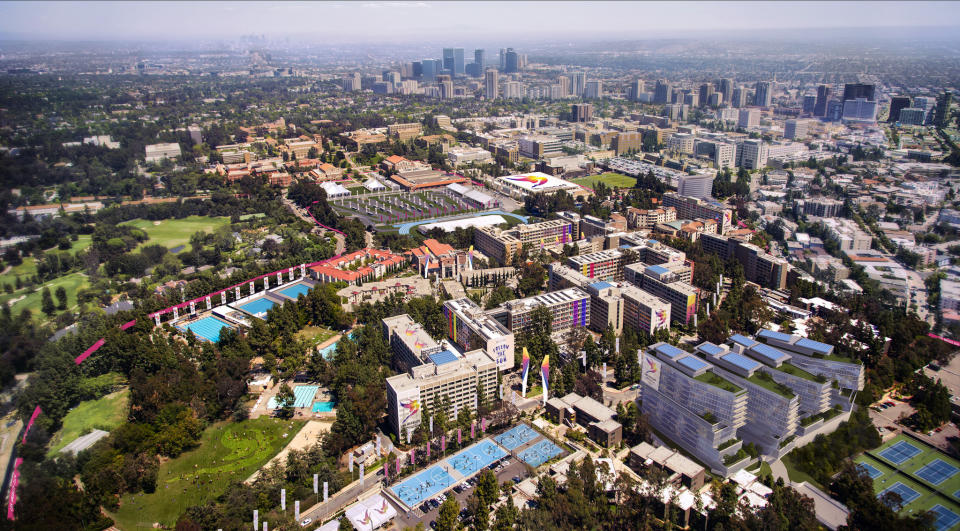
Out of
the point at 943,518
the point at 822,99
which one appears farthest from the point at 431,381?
the point at 822,99

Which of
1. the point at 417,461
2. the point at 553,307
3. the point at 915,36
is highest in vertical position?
the point at 915,36

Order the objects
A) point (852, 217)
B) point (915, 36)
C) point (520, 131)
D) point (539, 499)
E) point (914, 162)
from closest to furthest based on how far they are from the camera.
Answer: point (539, 499) → point (852, 217) → point (914, 162) → point (520, 131) → point (915, 36)

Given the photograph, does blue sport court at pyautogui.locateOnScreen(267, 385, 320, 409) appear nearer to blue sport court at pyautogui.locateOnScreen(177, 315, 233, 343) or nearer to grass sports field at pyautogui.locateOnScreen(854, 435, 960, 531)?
blue sport court at pyautogui.locateOnScreen(177, 315, 233, 343)

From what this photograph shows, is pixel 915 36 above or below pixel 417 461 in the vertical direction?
above

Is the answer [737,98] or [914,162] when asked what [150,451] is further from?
[737,98]

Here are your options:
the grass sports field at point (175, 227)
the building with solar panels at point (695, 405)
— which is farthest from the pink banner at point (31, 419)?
the building with solar panels at point (695, 405)

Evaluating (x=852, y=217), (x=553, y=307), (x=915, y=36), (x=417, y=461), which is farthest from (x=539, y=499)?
(x=915, y=36)

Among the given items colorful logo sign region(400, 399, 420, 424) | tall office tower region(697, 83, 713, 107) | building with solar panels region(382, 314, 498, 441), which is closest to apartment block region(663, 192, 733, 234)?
building with solar panels region(382, 314, 498, 441)

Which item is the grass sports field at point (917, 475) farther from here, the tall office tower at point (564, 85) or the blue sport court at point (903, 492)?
the tall office tower at point (564, 85)
